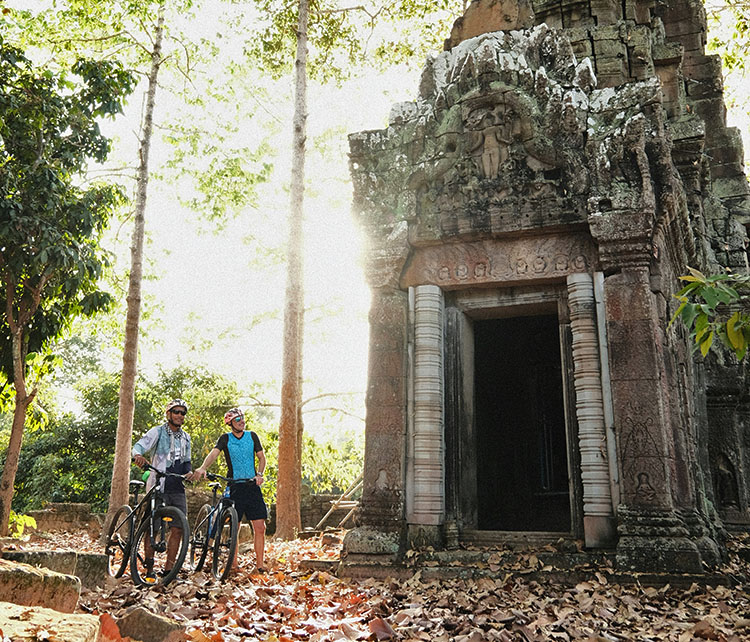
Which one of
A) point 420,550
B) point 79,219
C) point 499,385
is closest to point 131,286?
point 79,219

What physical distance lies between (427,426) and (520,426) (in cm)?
324

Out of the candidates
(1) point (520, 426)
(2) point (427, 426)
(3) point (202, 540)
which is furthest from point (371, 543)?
(1) point (520, 426)

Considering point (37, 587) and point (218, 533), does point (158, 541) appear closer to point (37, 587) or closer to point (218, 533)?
point (218, 533)

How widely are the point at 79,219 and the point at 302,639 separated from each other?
8.13m

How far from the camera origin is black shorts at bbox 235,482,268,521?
720 cm

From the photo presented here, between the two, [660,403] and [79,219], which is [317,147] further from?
[660,403]

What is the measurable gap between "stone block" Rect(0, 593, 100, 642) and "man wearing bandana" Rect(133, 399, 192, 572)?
3.89 meters

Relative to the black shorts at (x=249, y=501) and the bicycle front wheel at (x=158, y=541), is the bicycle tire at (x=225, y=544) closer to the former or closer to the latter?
the black shorts at (x=249, y=501)

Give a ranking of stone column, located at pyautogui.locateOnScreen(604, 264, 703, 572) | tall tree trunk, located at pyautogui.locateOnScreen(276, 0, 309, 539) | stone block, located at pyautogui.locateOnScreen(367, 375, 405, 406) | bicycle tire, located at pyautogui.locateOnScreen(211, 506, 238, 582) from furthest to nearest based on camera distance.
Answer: tall tree trunk, located at pyautogui.locateOnScreen(276, 0, 309, 539), stone block, located at pyautogui.locateOnScreen(367, 375, 405, 406), bicycle tire, located at pyautogui.locateOnScreen(211, 506, 238, 582), stone column, located at pyautogui.locateOnScreen(604, 264, 703, 572)

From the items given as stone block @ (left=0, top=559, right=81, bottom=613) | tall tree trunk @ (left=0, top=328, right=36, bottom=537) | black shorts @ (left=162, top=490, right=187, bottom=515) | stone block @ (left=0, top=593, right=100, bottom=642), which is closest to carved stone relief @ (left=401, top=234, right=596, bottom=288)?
black shorts @ (left=162, top=490, right=187, bottom=515)

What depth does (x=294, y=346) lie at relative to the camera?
12344mm

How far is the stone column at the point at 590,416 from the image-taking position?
20.6ft

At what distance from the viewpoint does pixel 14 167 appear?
998cm

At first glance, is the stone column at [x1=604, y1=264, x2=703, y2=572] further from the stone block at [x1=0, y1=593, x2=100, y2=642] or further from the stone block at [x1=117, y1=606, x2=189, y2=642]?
the stone block at [x1=0, y1=593, x2=100, y2=642]
